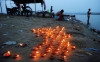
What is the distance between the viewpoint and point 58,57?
530 centimetres

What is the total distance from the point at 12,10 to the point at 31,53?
2009cm

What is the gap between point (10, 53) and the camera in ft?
18.2

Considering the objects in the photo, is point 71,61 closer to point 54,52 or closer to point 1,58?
point 54,52

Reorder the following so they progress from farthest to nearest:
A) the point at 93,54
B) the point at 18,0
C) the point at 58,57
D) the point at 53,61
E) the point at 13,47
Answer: the point at 18,0 < the point at 13,47 < the point at 93,54 < the point at 58,57 < the point at 53,61

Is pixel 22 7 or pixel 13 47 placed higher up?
pixel 22 7

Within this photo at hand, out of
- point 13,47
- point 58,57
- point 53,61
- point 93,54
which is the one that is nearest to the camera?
point 53,61

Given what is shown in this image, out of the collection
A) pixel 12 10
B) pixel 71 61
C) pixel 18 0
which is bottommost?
pixel 71 61

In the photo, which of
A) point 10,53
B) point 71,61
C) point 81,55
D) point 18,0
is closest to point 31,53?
point 10,53

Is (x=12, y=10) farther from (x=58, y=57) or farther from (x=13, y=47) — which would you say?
(x=58, y=57)

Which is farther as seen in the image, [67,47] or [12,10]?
[12,10]

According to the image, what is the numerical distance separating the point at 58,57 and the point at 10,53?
197 cm

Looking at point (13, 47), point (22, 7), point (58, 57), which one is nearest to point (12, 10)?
point (22, 7)

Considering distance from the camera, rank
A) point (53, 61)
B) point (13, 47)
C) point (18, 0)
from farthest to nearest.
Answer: point (18, 0) < point (13, 47) < point (53, 61)

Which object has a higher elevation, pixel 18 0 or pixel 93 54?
pixel 18 0
